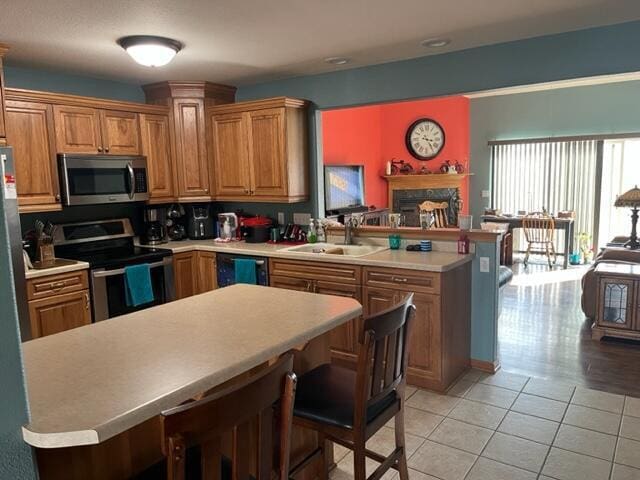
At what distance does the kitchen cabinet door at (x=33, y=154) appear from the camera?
357 cm

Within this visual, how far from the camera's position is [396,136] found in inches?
336

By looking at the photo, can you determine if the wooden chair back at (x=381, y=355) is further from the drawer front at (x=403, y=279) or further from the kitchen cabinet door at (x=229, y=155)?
the kitchen cabinet door at (x=229, y=155)

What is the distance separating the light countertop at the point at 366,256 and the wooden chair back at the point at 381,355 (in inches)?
58.3

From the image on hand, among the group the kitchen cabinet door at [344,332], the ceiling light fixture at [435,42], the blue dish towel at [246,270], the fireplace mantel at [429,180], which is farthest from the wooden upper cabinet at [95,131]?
the fireplace mantel at [429,180]

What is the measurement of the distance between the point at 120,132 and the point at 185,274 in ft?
4.51

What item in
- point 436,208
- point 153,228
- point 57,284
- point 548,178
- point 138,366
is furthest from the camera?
point 548,178

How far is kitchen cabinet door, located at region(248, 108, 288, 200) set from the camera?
4285 mm

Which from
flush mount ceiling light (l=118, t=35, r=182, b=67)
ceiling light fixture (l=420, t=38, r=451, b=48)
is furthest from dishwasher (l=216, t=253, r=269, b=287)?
ceiling light fixture (l=420, t=38, r=451, b=48)

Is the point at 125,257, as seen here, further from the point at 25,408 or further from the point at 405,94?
the point at 25,408

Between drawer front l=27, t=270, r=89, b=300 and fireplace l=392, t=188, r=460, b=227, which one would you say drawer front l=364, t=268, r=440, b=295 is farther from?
fireplace l=392, t=188, r=460, b=227

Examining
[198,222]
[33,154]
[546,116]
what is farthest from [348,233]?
[546,116]

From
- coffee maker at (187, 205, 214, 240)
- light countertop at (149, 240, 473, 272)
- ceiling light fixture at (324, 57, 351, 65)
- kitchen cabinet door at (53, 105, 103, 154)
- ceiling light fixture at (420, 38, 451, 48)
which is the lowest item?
light countertop at (149, 240, 473, 272)

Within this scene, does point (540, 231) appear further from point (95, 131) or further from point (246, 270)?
point (95, 131)

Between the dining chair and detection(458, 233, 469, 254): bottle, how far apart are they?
4.47 metres
